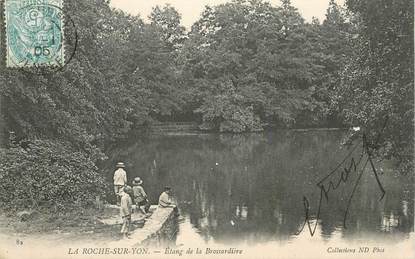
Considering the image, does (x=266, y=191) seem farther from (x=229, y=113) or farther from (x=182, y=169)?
(x=229, y=113)

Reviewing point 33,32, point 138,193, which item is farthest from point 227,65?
point 33,32

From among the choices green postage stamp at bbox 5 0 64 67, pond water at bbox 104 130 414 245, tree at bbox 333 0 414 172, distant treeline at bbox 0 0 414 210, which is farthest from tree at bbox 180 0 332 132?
green postage stamp at bbox 5 0 64 67

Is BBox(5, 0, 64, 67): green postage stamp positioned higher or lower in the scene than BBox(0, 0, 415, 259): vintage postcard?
higher

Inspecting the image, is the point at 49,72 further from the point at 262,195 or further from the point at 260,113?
the point at 260,113

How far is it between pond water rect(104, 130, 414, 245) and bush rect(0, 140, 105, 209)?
2.30 meters

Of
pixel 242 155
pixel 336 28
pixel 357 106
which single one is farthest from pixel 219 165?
pixel 336 28

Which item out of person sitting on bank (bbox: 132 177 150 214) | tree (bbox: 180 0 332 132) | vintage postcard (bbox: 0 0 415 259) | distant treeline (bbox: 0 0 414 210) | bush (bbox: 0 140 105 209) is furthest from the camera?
tree (bbox: 180 0 332 132)

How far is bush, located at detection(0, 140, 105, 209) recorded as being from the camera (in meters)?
10.0

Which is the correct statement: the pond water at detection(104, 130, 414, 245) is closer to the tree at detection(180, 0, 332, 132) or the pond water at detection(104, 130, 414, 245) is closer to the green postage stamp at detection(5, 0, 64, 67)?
the green postage stamp at detection(5, 0, 64, 67)

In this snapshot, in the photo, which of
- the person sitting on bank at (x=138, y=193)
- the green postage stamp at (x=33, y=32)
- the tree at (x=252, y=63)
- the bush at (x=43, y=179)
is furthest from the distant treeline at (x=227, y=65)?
the green postage stamp at (x=33, y=32)

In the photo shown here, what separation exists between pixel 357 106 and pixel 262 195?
→ 415 centimetres

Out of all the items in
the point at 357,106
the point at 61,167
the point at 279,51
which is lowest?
the point at 61,167

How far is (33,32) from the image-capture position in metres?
9.15

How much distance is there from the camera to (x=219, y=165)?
21484 mm
